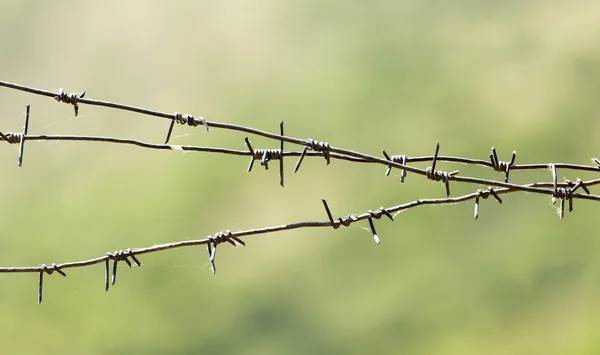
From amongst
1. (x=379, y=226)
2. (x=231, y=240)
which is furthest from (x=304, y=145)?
(x=379, y=226)

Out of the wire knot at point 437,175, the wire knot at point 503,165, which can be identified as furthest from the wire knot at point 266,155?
the wire knot at point 503,165

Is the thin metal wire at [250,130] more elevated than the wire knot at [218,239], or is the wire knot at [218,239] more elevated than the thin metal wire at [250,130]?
the thin metal wire at [250,130]

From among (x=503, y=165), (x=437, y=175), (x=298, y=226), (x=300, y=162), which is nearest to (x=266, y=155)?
(x=300, y=162)

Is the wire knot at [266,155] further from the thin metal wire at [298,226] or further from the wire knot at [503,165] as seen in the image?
the wire knot at [503,165]

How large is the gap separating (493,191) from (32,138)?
1.27 m

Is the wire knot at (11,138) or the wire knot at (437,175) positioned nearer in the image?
the wire knot at (437,175)

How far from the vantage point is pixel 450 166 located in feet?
20.1

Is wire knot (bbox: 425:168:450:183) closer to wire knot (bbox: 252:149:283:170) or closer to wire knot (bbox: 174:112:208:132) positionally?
wire knot (bbox: 252:149:283:170)

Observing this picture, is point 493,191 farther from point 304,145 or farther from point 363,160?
point 304,145

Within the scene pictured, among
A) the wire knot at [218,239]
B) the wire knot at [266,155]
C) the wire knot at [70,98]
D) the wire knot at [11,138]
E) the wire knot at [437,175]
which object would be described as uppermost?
the wire knot at [70,98]

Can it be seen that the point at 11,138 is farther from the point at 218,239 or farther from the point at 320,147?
the point at 320,147

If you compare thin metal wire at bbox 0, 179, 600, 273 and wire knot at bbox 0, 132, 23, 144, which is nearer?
thin metal wire at bbox 0, 179, 600, 273

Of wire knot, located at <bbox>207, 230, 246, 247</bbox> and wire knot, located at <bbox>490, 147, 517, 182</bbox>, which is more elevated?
wire knot, located at <bbox>490, 147, 517, 182</bbox>

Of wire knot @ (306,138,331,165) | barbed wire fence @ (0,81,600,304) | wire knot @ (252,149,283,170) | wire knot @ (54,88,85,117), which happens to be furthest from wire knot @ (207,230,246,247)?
wire knot @ (54,88,85,117)
